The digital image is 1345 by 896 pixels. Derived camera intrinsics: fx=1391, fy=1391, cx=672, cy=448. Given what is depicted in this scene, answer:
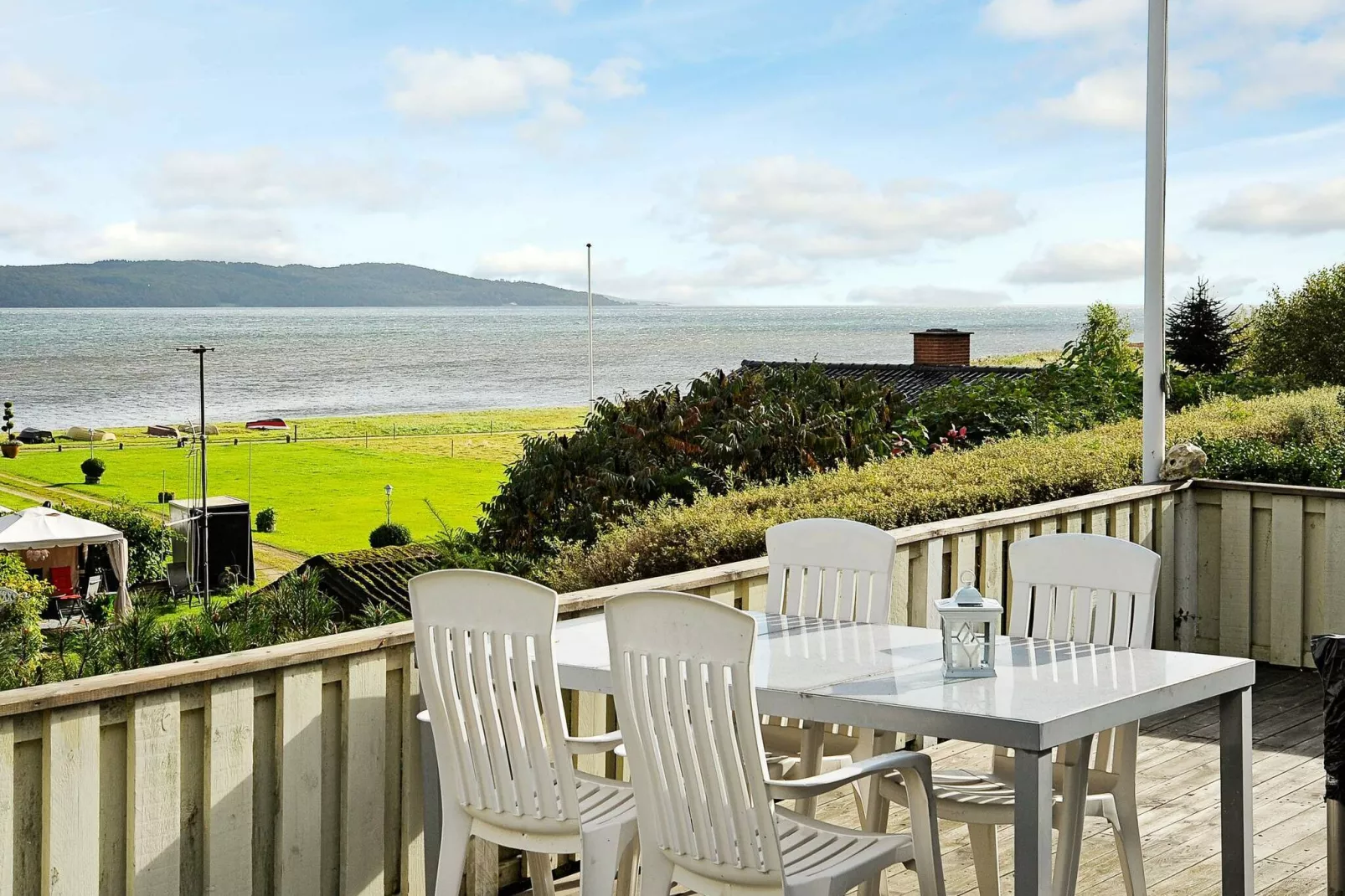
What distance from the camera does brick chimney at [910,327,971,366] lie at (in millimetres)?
20109

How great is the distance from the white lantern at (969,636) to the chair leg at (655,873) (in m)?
0.73

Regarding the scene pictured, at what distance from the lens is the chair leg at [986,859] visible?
3070 mm

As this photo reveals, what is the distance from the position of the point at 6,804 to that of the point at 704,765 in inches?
49.1

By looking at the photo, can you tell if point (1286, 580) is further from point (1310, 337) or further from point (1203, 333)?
point (1203, 333)

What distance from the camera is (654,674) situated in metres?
2.35

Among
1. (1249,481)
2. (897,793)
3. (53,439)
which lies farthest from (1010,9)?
(897,793)

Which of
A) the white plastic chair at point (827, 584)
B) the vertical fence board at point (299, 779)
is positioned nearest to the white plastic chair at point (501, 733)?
the vertical fence board at point (299, 779)

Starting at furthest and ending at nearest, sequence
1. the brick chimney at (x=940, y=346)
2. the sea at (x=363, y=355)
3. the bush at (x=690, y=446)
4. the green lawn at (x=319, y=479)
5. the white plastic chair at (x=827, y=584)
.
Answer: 1. the sea at (x=363, y=355)
2. the green lawn at (x=319, y=479)
3. the brick chimney at (x=940, y=346)
4. the bush at (x=690, y=446)
5. the white plastic chair at (x=827, y=584)

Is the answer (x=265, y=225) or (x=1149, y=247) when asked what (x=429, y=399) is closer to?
(x=265, y=225)

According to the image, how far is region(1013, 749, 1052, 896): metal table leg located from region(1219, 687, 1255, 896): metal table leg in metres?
0.67

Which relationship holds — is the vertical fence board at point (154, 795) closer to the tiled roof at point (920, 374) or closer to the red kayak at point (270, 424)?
the tiled roof at point (920, 374)

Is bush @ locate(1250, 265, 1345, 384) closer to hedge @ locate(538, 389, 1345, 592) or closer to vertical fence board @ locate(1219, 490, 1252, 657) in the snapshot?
hedge @ locate(538, 389, 1345, 592)

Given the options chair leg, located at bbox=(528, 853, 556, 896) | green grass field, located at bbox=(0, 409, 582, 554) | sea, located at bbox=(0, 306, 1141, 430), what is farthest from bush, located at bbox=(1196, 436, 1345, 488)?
green grass field, located at bbox=(0, 409, 582, 554)

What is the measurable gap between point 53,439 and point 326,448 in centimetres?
1058
